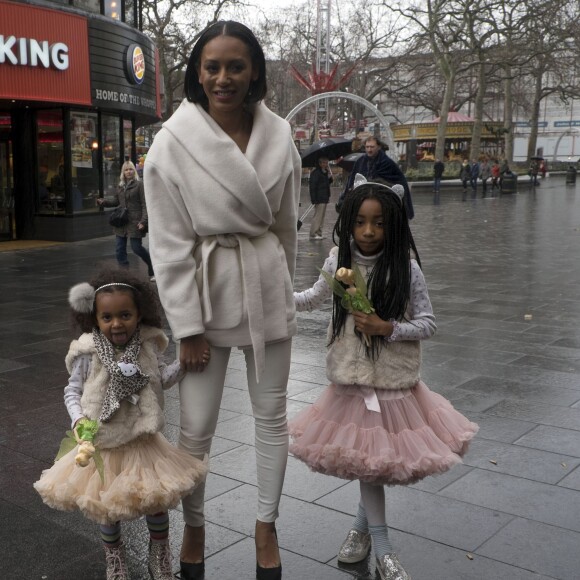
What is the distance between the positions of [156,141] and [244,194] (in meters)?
0.38

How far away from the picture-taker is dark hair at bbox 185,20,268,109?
2721mm

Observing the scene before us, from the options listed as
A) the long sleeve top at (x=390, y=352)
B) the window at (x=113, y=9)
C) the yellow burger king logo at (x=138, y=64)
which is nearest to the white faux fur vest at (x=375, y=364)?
the long sleeve top at (x=390, y=352)

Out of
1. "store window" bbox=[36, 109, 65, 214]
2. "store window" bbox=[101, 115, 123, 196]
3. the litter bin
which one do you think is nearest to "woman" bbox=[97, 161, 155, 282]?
"store window" bbox=[36, 109, 65, 214]

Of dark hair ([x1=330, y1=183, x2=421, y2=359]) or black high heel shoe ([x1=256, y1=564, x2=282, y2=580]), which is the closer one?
black high heel shoe ([x1=256, y1=564, x2=282, y2=580])

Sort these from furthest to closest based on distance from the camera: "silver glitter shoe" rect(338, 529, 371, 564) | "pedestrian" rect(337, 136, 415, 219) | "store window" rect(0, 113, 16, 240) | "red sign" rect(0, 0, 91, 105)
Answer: "store window" rect(0, 113, 16, 240) → "red sign" rect(0, 0, 91, 105) → "pedestrian" rect(337, 136, 415, 219) → "silver glitter shoe" rect(338, 529, 371, 564)

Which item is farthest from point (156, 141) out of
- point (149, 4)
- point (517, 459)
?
point (149, 4)

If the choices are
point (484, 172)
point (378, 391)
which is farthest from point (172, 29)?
point (378, 391)

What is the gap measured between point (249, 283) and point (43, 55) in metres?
14.0

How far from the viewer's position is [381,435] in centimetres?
293

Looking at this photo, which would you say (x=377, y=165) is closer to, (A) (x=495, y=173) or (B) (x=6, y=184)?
(B) (x=6, y=184)

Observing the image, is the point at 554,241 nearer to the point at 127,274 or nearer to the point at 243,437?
the point at 243,437

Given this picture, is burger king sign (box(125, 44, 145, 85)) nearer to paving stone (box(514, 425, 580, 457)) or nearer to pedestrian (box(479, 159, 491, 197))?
paving stone (box(514, 425, 580, 457))

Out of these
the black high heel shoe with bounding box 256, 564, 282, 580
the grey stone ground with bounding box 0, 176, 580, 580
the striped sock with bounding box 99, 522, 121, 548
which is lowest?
the grey stone ground with bounding box 0, 176, 580, 580

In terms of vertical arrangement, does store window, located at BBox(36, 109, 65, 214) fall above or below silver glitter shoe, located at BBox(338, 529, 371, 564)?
above
